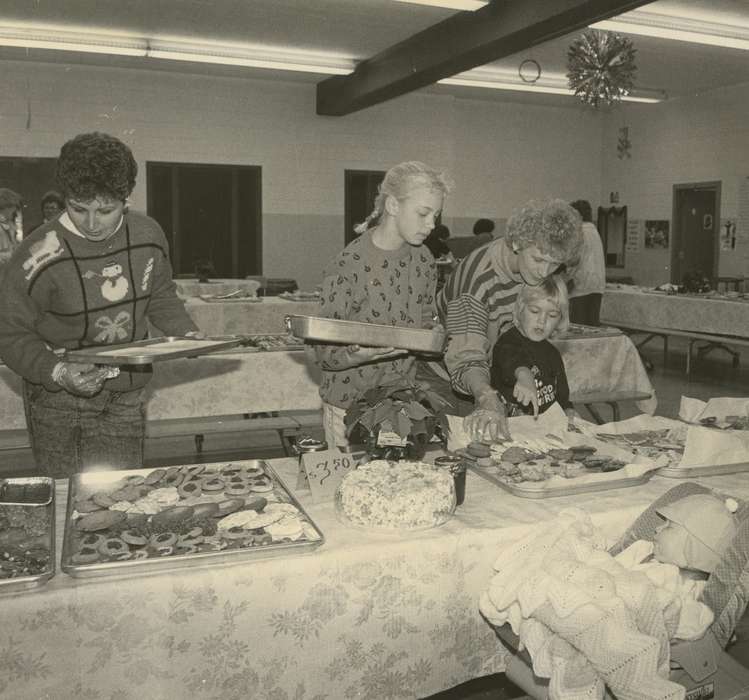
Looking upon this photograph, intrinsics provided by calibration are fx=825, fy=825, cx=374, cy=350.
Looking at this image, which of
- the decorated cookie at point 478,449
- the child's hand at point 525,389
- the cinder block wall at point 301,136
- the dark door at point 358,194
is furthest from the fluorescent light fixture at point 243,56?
the decorated cookie at point 478,449

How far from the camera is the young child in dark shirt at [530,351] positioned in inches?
106

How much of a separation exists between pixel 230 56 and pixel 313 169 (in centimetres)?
281

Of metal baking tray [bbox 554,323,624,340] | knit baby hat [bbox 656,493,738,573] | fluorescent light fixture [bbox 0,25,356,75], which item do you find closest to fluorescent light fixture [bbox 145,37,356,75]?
fluorescent light fixture [bbox 0,25,356,75]

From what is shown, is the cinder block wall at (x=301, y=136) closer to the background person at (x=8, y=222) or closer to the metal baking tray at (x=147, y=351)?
the background person at (x=8, y=222)

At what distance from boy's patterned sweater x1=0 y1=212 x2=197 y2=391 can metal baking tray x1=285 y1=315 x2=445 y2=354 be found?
0.53 meters

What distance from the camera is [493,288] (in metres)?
2.66

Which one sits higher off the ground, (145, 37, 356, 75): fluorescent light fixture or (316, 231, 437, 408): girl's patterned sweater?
(145, 37, 356, 75): fluorescent light fixture

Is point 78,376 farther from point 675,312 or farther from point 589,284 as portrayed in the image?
point 675,312

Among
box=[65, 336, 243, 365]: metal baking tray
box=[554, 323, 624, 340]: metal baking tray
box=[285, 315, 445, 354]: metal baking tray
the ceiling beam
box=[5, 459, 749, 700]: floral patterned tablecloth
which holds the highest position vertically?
the ceiling beam

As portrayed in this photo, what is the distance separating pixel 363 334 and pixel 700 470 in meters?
0.98

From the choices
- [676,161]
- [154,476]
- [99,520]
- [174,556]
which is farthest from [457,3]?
[676,161]

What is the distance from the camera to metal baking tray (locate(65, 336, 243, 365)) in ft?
6.42

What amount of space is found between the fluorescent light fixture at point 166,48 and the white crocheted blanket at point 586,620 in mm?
8220

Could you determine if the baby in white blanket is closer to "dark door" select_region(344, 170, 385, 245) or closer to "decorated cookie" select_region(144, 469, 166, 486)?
"decorated cookie" select_region(144, 469, 166, 486)
